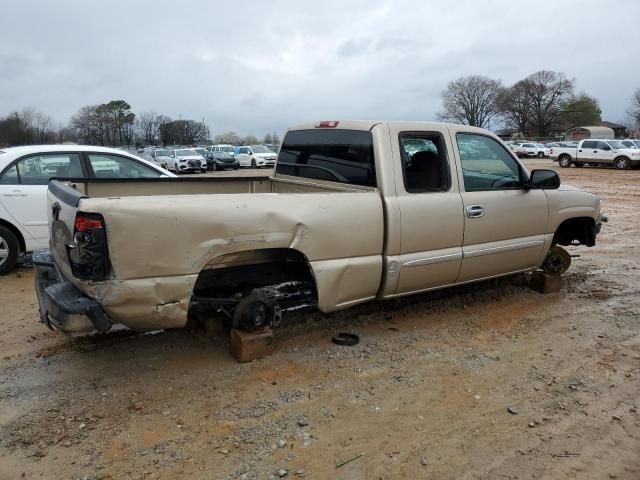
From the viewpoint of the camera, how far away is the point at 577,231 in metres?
5.90

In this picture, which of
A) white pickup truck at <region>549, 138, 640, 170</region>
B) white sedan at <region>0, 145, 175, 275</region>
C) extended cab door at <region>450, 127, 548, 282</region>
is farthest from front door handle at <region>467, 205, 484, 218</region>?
white pickup truck at <region>549, 138, 640, 170</region>

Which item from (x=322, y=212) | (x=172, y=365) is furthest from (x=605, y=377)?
(x=172, y=365)

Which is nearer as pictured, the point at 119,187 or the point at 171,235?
the point at 171,235

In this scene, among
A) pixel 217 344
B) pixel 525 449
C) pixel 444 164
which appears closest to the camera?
pixel 525 449

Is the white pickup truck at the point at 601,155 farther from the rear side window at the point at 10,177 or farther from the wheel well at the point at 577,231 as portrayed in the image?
the rear side window at the point at 10,177

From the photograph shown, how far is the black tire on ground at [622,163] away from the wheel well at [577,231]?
91.0 ft

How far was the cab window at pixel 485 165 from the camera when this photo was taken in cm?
466

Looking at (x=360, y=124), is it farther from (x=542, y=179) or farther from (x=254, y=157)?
(x=254, y=157)

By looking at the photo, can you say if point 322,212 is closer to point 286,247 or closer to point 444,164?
point 286,247

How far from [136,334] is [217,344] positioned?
75 centimetres

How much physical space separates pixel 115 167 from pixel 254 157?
1295 inches

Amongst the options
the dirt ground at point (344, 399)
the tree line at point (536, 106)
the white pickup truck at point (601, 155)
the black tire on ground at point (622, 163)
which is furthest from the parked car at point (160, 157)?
the tree line at point (536, 106)

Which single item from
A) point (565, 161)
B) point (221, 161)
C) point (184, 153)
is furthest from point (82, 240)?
point (221, 161)

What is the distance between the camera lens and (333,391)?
3537 mm
